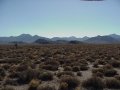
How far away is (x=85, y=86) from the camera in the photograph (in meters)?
15.4

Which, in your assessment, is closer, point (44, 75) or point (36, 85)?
point (36, 85)

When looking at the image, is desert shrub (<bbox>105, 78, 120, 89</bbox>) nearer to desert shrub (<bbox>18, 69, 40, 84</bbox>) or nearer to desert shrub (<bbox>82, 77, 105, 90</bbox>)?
desert shrub (<bbox>82, 77, 105, 90</bbox>)

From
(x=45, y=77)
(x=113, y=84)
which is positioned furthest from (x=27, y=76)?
(x=113, y=84)

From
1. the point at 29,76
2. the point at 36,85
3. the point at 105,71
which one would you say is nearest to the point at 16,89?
the point at 36,85

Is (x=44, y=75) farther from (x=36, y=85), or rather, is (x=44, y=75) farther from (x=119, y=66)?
(x=119, y=66)

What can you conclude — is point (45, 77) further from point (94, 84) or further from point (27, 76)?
point (94, 84)

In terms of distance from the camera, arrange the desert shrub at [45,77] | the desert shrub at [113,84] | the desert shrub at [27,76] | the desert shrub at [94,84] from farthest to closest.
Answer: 1. the desert shrub at [45,77]
2. the desert shrub at [27,76]
3. the desert shrub at [113,84]
4. the desert shrub at [94,84]

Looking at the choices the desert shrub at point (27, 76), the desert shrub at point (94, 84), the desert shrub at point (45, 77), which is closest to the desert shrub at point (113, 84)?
the desert shrub at point (94, 84)

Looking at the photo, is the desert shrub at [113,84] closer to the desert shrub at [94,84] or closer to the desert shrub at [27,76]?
the desert shrub at [94,84]

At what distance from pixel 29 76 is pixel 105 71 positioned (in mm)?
6087

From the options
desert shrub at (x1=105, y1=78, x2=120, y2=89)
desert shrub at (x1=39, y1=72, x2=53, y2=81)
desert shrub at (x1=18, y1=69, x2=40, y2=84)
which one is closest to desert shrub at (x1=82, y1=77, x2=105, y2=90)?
desert shrub at (x1=105, y1=78, x2=120, y2=89)

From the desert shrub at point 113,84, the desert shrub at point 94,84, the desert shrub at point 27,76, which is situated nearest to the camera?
the desert shrub at point 94,84

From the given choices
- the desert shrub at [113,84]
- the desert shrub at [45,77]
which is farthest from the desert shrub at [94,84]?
the desert shrub at [45,77]

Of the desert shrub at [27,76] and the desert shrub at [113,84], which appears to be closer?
the desert shrub at [113,84]
